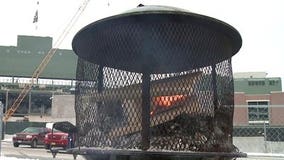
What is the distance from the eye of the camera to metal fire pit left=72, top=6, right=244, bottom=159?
3.92 m

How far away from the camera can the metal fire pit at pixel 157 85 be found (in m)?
3.92

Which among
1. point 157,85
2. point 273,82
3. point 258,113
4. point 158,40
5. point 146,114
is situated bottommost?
point 258,113

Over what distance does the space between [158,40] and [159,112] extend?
0.60 meters

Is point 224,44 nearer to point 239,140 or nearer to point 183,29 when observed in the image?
point 183,29

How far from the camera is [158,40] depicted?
396 centimetres

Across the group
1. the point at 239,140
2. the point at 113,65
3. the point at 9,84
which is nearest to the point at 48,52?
the point at 9,84

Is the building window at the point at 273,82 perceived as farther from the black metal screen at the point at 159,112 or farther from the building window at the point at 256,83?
the black metal screen at the point at 159,112

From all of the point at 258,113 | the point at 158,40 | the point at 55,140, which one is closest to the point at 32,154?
the point at 55,140

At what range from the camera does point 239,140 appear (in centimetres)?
1955

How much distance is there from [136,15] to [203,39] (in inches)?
24.9

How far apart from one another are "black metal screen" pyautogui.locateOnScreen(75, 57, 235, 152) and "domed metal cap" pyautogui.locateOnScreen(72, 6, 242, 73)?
11cm

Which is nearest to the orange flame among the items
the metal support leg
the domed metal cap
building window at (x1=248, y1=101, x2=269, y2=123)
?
the metal support leg

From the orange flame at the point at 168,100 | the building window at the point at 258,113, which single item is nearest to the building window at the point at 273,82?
the building window at the point at 258,113

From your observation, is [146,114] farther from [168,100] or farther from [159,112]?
[168,100]
